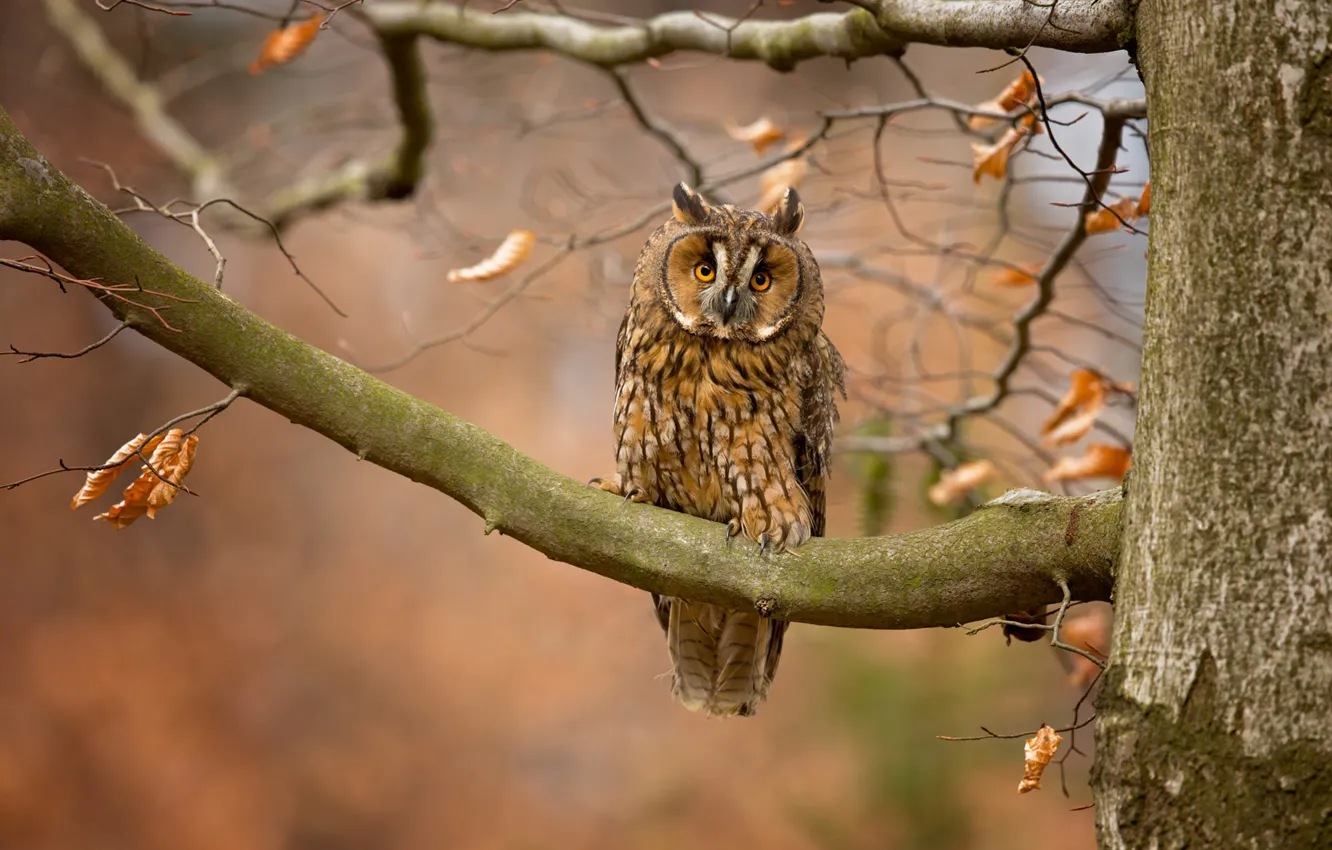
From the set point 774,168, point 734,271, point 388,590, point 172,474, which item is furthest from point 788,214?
point 388,590

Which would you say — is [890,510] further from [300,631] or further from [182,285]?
[300,631]

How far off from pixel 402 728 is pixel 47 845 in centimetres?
191

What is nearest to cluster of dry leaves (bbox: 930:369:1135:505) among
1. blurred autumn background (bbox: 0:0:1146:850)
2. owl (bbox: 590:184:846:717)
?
owl (bbox: 590:184:846:717)

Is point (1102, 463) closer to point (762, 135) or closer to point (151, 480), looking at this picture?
point (762, 135)

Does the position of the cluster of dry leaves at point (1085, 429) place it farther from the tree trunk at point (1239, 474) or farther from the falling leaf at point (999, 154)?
the tree trunk at point (1239, 474)

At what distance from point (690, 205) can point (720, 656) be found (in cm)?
118

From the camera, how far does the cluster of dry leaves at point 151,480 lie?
1.82 metres

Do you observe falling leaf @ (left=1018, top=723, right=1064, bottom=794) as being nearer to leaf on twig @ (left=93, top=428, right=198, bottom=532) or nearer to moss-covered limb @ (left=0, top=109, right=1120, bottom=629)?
moss-covered limb @ (left=0, top=109, right=1120, bottom=629)

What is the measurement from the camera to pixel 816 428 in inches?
106

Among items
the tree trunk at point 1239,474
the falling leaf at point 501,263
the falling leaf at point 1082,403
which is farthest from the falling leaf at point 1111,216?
the falling leaf at point 501,263

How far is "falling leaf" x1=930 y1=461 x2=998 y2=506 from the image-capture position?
121 inches

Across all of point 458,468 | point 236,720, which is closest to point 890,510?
point 458,468

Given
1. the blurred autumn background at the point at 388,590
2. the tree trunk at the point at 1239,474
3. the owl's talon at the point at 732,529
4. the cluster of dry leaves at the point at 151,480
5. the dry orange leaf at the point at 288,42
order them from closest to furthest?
1. the tree trunk at the point at 1239,474
2. the cluster of dry leaves at the point at 151,480
3. the owl's talon at the point at 732,529
4. the dry orange leaf at the point at 288,42
5. the blurred autumn background at the point at 388,590

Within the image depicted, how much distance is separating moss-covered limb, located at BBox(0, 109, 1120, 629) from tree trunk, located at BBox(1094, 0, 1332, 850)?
0.24 meters
